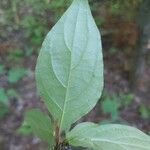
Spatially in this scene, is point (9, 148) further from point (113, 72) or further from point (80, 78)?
point (80, 78)

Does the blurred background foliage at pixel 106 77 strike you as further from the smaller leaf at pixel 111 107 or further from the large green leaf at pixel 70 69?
the large green leaf at pixel 70 69

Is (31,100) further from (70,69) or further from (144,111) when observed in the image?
(70,69)

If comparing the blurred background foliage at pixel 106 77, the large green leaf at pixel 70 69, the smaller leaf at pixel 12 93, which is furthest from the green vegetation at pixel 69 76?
the smaller leaf at pixel 12 93

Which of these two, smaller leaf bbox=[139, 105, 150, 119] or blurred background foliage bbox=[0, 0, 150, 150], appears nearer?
blurred background foliage bbox=[0, 0, 150, 150]

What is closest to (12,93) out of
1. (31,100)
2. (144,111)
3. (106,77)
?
(31,100)

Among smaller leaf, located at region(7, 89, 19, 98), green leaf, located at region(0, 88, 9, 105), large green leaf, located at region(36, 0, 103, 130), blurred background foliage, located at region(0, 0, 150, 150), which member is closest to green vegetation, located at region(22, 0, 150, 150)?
large green leaf, located at region(36, 0, 103, 130)

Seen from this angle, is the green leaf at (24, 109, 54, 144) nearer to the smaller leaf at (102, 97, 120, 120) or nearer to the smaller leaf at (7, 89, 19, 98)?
the smaller leaf at (102, 97, 120, 120)
